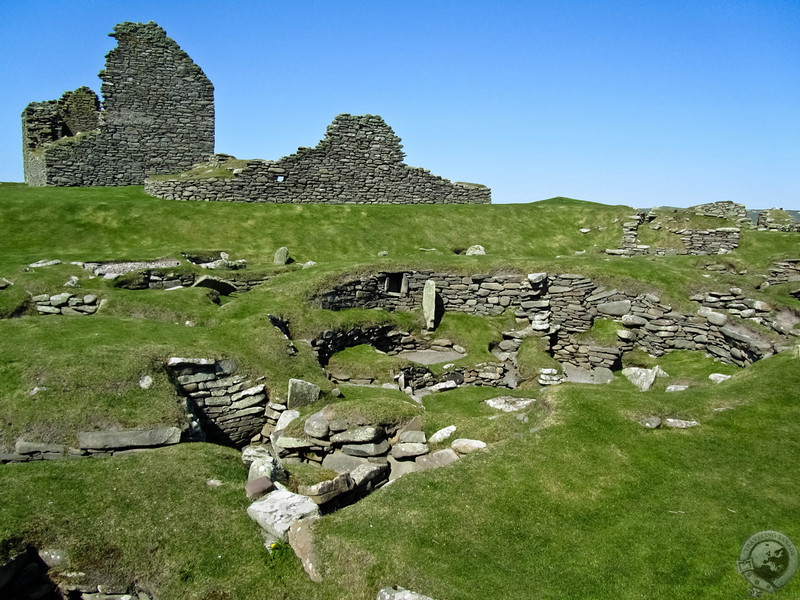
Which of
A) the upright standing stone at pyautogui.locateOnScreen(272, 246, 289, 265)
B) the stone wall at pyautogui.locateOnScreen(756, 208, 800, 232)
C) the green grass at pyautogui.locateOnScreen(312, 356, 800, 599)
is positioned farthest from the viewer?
the stone wall at pyautogui.locateOnScreen(756, 208, 800, 232)

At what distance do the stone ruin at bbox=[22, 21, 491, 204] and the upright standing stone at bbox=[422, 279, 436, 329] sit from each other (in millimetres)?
15745

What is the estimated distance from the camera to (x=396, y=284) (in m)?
27.6

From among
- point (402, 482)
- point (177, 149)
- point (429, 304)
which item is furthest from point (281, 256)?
point (402, 482)

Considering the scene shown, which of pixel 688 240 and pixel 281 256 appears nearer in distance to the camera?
pixel 281 256

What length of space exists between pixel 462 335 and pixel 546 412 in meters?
11.8

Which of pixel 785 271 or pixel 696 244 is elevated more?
pixel 696 244

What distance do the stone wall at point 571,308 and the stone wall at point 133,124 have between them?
22948 mm

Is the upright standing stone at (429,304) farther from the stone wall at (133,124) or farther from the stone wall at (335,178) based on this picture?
the stone wall at (133,124)

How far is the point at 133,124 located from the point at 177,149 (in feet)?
10.7

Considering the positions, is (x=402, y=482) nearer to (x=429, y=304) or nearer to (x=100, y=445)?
(x=100, y=445)

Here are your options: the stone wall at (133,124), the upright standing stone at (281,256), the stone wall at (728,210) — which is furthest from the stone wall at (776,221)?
the stone wall at (133,124)

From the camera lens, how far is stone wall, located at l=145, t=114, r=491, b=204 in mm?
36094

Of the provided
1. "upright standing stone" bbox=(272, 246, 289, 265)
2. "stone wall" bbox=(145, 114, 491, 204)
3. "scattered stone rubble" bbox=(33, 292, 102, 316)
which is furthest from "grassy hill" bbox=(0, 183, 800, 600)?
"stone wall" bbox=(145, 114, 491, 204)

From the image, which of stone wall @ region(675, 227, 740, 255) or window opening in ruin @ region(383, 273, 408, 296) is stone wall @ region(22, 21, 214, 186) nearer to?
window opening in ruin @ region(383, 273, 408, 296)
